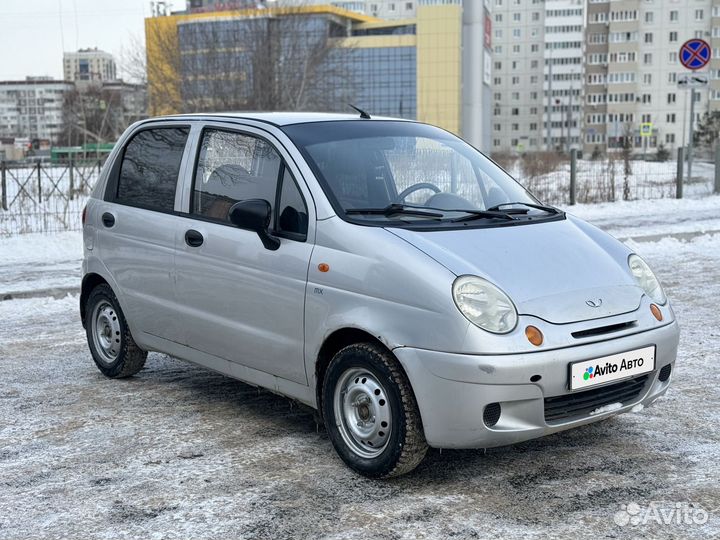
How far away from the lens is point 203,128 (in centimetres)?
564

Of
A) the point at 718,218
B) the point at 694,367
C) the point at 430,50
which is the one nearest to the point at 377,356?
the point at 694,367

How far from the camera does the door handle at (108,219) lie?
621 cm

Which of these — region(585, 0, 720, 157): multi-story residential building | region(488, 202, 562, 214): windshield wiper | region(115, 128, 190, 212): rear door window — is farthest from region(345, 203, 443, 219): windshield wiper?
region(585, 0, 720, 157): multi-story residential building

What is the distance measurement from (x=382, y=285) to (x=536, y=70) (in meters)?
148

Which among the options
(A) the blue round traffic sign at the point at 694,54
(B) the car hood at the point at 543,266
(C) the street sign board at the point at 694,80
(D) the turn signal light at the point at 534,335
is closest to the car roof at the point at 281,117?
(B) the car hood at the point at 543,266

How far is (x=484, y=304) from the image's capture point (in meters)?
4.08

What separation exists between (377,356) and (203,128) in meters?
2.15

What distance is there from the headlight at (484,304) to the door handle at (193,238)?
184 cm

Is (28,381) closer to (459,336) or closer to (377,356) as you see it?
(377,356)

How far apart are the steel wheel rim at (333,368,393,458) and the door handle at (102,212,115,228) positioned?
248cm

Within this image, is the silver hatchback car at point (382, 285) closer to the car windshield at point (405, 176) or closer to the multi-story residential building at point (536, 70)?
the car windshield at point (405, 176)

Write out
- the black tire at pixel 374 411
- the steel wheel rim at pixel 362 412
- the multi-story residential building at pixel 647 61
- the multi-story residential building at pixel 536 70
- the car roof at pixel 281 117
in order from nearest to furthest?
the black tire at pixel 374 411, the steel wheel rim at pixel 362 412, the car roof at pixel 281 117, the multi-story residential building at pixel 647 61, the multi-story residential building at pixel 536 70

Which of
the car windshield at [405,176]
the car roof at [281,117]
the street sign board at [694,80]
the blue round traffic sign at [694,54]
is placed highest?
the blue round traffic sign at [694,54]

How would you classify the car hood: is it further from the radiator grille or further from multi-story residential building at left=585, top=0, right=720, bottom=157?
multi-story residential building at left=585, top=0, right=720, bottom=157
